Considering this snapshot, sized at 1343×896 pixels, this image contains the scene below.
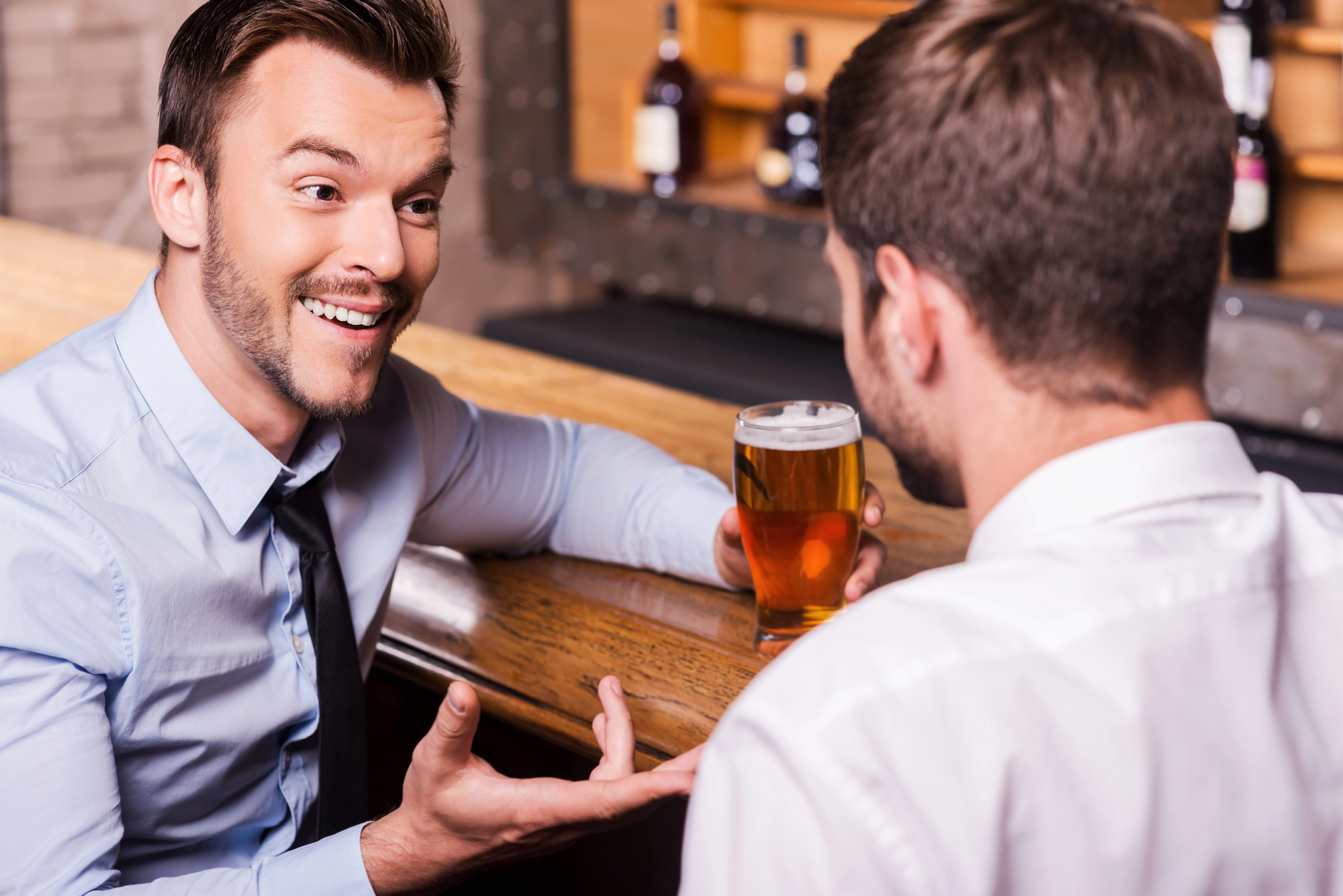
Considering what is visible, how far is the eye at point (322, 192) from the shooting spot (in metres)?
1.00

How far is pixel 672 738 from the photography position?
0.94 meters

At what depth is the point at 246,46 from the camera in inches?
39.5

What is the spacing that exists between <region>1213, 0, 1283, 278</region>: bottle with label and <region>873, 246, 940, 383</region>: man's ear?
173cm

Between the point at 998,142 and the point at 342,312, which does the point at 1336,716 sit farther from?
the point at 342,312

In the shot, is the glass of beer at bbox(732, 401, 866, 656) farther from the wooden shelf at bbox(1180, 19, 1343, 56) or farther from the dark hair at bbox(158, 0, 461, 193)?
the wooden shelf at bbox(1180, 19, 1343, 56)

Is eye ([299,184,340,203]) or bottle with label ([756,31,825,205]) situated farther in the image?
bottle with label ([756,31,825,205])

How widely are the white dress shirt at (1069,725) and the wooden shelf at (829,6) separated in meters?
2.05

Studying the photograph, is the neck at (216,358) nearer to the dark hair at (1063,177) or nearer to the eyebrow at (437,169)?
the eyebrow at (437,169)

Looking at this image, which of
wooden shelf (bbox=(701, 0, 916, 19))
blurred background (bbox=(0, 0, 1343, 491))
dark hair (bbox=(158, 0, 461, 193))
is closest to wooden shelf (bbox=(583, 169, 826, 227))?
blurred background (bbox=(0, 0, 1343, 491))

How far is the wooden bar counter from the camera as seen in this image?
0.99 m

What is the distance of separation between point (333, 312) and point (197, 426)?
133mm

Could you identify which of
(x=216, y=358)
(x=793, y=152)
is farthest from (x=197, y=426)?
(x=793, y=152)

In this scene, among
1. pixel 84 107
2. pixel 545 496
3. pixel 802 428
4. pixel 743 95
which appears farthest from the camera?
pixel 84 107

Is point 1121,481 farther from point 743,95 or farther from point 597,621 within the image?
point 743,95
